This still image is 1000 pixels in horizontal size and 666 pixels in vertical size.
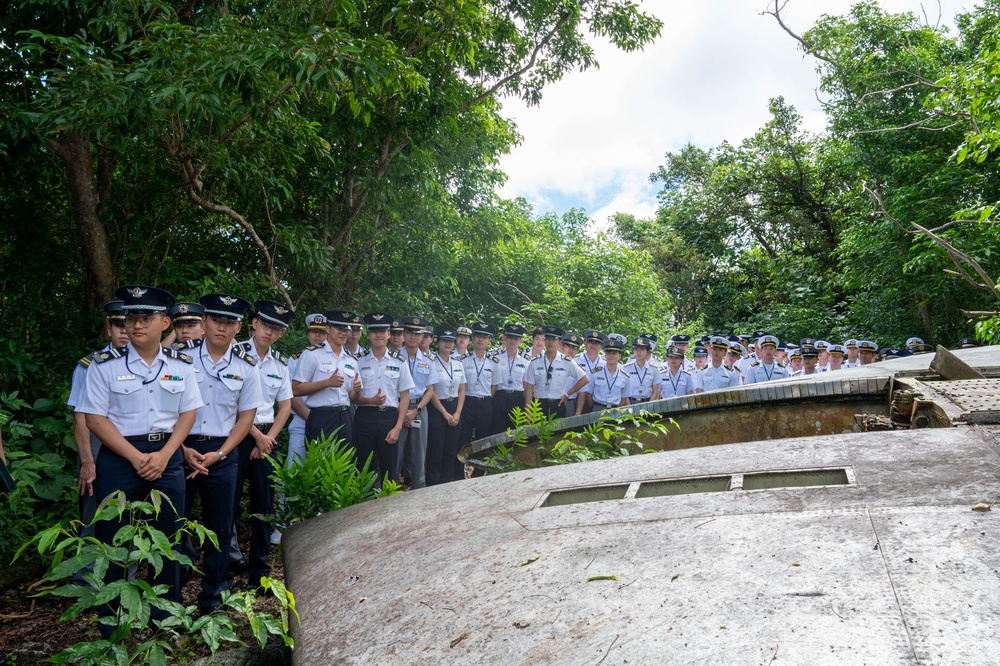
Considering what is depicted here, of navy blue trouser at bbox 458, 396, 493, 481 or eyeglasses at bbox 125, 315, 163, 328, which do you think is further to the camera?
navy blue trouser at bbox 458, 396, 493, 481

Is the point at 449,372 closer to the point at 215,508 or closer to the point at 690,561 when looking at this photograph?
the point at 215,508

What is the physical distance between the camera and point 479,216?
14.1 metres

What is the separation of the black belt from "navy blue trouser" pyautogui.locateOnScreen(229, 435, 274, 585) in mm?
693

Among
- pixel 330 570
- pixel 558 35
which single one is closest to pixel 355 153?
pixel 558 35

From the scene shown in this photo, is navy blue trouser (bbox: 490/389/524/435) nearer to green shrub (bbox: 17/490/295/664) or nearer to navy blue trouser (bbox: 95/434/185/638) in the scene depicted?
navy blue trouser (bbox: 95/434/185/638)

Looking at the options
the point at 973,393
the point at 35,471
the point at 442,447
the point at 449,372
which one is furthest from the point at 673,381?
the point at 35,471

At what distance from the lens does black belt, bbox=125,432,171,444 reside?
148 inches

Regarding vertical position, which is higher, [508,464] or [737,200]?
[737,200]

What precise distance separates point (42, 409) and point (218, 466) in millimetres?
1895

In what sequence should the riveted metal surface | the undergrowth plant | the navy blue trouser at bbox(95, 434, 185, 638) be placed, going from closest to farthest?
1. the riveted metal surface
2. the navy blue trouser at bbox(95, 434, 185, 638)
3. the undergrowth plant

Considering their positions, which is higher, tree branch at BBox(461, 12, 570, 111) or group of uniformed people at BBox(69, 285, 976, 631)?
tree branch at BBox(461, 12, 570, 111)

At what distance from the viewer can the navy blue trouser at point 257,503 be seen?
4672 millimetres

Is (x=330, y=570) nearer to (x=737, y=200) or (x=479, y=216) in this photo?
(x=479, y=216)

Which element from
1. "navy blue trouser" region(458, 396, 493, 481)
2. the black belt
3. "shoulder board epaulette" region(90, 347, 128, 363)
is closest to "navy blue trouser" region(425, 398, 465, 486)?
"navy blue trouser" region(458, 396, 493, 481)
